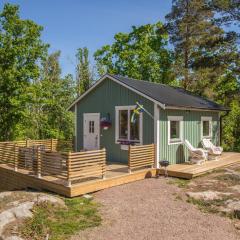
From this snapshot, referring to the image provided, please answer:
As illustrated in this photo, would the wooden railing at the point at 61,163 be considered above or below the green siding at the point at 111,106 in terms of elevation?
below

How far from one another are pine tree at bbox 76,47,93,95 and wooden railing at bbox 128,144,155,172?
852 inches

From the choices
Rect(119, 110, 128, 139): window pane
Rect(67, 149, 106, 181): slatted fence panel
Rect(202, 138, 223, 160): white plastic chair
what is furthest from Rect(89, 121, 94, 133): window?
Rect(202, 138, 223, 160): white plastic chair

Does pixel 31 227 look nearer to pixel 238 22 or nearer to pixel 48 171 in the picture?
pixel 48 171

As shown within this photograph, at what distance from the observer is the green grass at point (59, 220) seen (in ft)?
18.9

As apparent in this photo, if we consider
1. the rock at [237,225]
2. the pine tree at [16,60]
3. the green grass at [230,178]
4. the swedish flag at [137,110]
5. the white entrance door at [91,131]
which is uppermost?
the pine tree at [16,60]

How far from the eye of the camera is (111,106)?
12703mm

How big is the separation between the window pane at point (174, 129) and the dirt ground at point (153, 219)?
3.56 m

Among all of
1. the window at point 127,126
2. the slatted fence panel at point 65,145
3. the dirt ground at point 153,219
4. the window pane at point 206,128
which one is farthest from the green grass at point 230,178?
the slatted fence panel at point 65,145

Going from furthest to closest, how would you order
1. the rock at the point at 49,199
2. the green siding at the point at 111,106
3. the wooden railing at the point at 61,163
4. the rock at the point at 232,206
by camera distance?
the green siding at the point at 111,106 < the wooden railing at the point at 61,163 < the rock at the point at 49,199 < the rock at the point at 232,206

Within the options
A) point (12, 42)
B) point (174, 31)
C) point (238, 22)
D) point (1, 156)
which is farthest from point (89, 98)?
point (174, 31)

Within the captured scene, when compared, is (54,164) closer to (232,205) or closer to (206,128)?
(232,205)

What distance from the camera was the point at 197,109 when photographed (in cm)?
1283

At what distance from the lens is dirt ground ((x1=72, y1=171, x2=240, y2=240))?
5723 mm

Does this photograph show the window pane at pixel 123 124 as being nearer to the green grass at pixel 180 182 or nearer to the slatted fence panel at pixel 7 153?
the green grass at pixel 180 182
